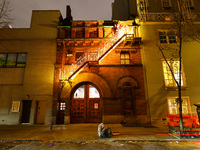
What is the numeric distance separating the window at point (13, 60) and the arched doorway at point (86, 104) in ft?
23.6

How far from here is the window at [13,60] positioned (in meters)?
13.9

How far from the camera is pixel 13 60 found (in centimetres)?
1403

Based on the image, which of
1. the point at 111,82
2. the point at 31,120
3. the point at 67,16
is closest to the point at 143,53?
the point at 111,82

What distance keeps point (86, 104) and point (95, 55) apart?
18.0 feet

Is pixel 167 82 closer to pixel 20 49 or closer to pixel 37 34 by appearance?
pixel 37 34

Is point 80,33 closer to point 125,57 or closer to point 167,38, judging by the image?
point 125,57

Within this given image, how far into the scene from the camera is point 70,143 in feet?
22.6

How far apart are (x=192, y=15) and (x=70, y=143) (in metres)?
19.6

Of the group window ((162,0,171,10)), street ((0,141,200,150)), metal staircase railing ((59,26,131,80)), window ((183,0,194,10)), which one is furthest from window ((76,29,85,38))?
window ((183,0,194,10))

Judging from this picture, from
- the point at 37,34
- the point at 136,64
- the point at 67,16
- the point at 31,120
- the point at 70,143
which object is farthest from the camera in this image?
the point at 67,16

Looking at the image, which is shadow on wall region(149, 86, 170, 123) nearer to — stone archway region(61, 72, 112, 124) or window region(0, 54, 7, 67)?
stone archway region(61, 72, 112, 124)

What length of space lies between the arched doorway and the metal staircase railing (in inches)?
79.9

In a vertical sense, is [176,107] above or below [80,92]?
below

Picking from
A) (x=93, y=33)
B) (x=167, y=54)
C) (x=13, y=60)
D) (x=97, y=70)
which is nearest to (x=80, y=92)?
(x=97, y=70)
